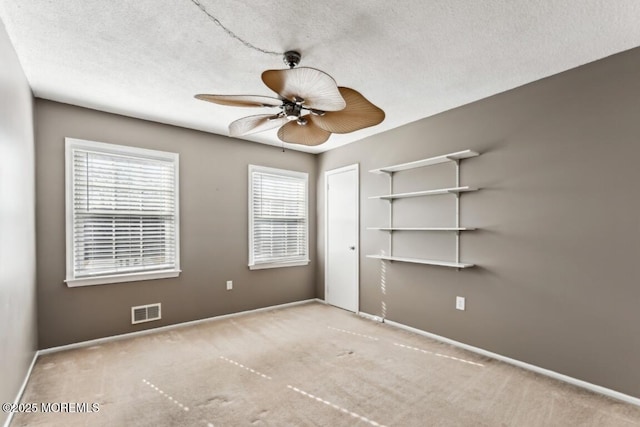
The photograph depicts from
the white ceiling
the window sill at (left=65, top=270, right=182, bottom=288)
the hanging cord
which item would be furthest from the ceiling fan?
the window sill at (left=65, top=270, right=182, bottom=288)

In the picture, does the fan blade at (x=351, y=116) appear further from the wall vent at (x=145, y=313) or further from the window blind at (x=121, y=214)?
the wall vent at (x=145, y=313)

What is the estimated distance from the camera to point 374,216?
418 cm

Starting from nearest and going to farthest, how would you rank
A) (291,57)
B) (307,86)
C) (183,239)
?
(307,86) < (291,57) < (183,239)

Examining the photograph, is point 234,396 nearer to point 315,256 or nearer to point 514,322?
point 514,322

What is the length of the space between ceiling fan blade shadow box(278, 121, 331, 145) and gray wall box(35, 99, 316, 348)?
6.10 ft

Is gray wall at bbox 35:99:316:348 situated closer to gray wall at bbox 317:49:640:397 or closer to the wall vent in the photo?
the wall vent

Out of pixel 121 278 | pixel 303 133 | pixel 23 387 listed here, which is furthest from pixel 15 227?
pixel 303 133

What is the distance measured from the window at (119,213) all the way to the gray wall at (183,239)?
0.29ft

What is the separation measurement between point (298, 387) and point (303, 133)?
1.99 meters

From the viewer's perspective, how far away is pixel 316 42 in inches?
83.0

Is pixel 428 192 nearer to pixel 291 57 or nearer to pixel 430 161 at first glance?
pixel 430 161

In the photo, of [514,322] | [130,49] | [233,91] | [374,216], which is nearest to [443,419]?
[514,322]

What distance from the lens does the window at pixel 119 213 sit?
3.19 m

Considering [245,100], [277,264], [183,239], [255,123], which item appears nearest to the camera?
[245,100]
